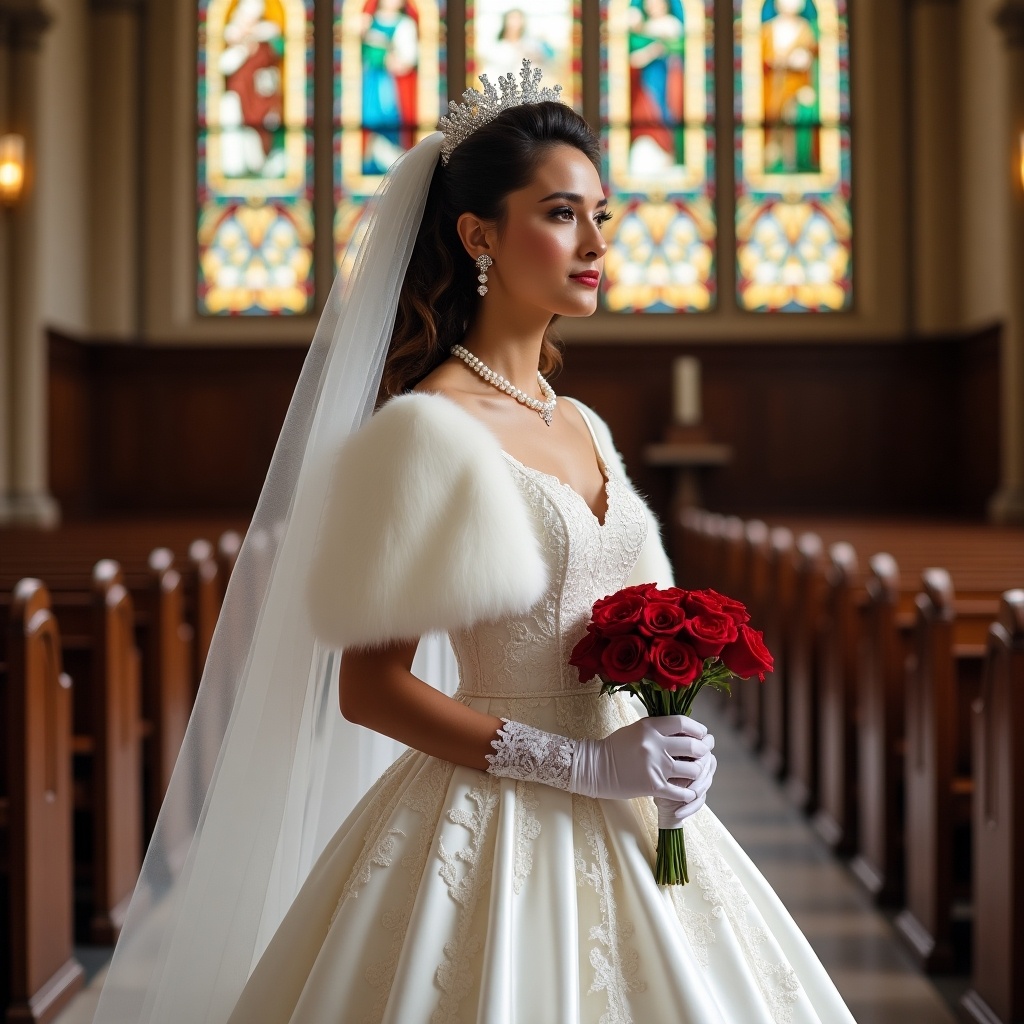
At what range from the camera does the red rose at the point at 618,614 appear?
153 cm

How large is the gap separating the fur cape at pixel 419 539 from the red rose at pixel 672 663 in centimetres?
17

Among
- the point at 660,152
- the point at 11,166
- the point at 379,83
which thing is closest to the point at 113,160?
the point at 11,166

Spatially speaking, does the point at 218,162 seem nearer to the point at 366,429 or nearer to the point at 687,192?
the point at 687,192

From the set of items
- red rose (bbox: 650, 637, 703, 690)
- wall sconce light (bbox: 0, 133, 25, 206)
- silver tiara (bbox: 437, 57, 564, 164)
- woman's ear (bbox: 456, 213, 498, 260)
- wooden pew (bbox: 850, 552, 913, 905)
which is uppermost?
wall sconce light (bbox: 0, 133, 25, 206)

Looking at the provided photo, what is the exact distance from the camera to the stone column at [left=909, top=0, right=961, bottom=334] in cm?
1118

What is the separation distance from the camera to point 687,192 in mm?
11570

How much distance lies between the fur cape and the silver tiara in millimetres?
455

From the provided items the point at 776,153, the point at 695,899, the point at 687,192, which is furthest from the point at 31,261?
the point at 695,899

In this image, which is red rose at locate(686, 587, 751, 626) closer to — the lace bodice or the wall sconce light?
the lace bodice

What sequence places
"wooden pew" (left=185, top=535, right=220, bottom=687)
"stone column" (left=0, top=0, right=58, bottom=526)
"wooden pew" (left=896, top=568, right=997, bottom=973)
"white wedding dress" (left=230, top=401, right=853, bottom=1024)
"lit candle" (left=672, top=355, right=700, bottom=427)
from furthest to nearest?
"lit candle" (left=672, top=355, right=700, bottom=427) → "stone column" (left=0, top=0, right=58, bottom=526) → "wooden pew" (left=185, top=535, right=220, bottom=687) → "wooden pew" (left=896, top=568, right=997, bottom=973) → "white wedding dress" (left=230, top=401, right=853, bottom=1024)

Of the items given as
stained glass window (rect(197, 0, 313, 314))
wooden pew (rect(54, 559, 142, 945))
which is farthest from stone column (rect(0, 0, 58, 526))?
wooden pew (rect(54, 559, 142, 945))

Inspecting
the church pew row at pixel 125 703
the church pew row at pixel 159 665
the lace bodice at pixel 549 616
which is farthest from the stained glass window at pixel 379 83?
the lace bodice at pixel 549 616

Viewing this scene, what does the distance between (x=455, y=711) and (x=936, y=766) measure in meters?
2.22

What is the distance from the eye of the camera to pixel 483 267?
176cm
